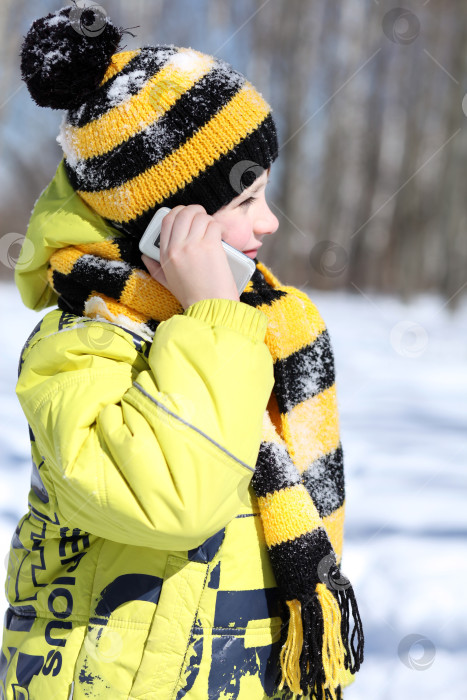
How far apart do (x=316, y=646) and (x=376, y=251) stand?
1535 cm

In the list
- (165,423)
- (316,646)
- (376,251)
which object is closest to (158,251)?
(165,423)

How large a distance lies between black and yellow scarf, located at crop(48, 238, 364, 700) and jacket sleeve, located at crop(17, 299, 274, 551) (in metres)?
0.17

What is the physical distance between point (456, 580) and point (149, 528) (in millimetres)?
1864

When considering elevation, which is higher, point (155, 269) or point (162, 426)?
point (155, 269)

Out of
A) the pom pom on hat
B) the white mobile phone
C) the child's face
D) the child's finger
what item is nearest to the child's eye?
the child's face

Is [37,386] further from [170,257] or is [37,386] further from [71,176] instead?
[71,176]

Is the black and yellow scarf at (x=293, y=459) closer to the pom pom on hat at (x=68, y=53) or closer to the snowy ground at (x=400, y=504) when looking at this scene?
the pom pom on hat at (x=68, y=53)

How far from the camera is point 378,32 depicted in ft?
49.4

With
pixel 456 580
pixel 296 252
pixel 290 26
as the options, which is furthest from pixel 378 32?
pixel 456 580

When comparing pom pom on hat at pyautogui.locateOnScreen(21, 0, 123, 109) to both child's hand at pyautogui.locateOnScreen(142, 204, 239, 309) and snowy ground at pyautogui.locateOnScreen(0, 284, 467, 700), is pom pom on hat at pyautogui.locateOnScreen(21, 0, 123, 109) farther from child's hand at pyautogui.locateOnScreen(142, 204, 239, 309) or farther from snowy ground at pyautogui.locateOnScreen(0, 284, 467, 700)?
snowy ground at pyautogui.locateOnScreen(0, 284, 467, 700)

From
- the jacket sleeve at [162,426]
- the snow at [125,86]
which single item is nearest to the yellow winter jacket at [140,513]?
the jacket sleeve at [162,426]

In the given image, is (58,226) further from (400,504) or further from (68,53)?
(400,504)

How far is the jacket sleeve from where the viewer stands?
0.97m

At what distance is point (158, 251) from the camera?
1.22 meters
